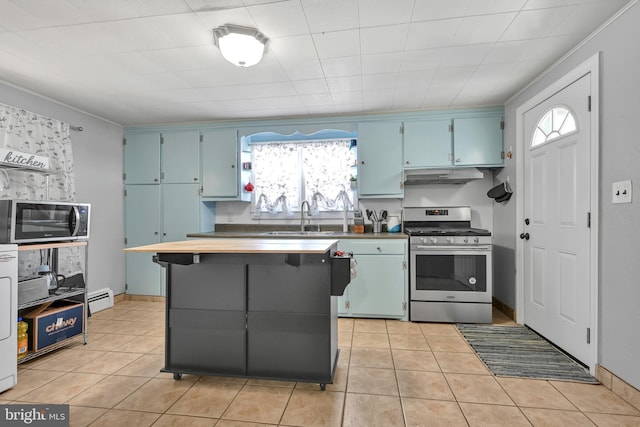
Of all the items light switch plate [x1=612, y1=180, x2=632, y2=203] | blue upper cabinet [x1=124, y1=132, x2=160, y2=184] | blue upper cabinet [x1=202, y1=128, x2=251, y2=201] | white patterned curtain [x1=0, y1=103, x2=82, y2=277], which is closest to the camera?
light switch plate [x1=612, y1=180, x2=632, y2=203]

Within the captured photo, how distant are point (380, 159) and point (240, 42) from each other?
2074 millimetres

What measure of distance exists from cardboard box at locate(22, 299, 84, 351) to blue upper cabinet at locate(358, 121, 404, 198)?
2960 mm

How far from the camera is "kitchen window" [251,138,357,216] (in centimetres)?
395

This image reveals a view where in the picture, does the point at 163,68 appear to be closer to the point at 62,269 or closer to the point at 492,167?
the point at 62,269

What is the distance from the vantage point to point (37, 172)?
2.85 m

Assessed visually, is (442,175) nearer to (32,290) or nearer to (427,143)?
(427,143)

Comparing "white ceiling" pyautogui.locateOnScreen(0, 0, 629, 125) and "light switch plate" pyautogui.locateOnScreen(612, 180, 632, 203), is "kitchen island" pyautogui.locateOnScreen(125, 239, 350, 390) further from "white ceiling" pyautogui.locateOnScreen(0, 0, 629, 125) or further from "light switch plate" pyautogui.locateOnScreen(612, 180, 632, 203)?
"light switch plate" pyautogui.locateOnScreen(612, 180, 632, 203)

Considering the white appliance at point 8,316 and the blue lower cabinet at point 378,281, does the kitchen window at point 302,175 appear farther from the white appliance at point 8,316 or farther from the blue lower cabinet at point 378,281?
the white appliance at point 8,316

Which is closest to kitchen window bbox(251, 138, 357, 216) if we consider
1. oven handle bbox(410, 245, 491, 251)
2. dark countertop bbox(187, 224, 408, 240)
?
dark countertop bbox(187, 224, 408, 240)

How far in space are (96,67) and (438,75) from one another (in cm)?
281

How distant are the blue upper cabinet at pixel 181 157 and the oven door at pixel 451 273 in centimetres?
281

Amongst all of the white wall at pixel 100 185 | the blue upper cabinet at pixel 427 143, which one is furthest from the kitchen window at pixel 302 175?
the white wall at pixel 100 185

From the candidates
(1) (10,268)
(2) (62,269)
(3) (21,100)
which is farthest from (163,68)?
(2) (62,269)

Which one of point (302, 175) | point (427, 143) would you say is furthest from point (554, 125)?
point (302, 175)
